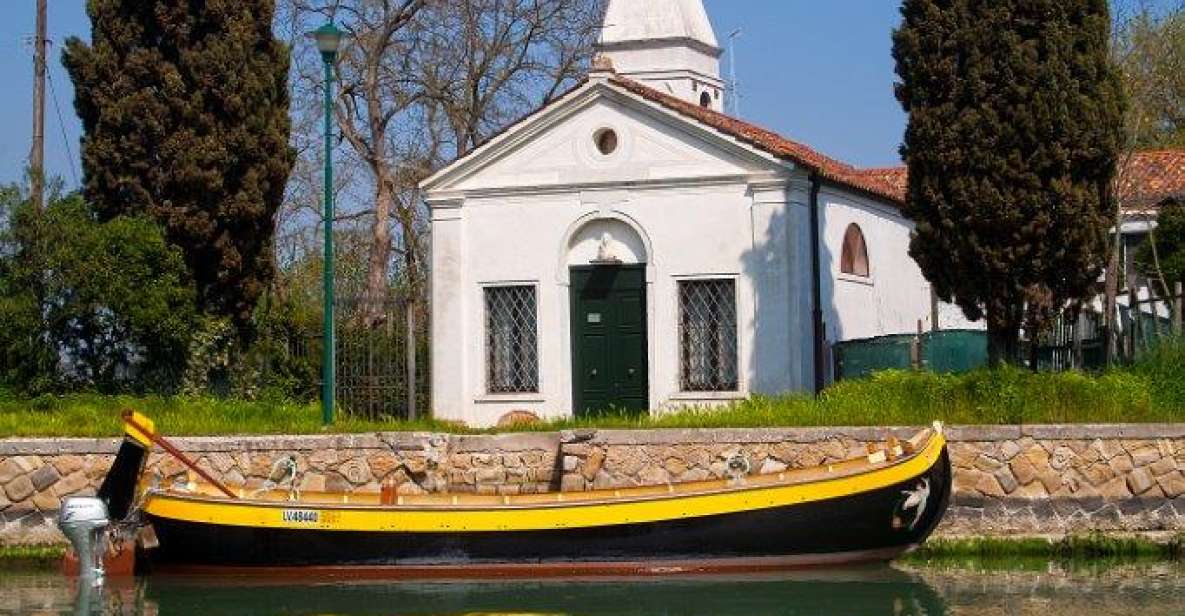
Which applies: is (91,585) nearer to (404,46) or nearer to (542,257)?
(542,257)

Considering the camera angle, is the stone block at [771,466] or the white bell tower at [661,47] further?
the white bell tower at [661,47]

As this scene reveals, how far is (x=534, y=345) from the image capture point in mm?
27797

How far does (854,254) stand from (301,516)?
11.5 m

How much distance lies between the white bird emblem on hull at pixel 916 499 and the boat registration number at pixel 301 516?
6.10m

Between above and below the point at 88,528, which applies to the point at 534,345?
above

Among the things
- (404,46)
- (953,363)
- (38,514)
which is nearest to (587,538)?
(38,514)

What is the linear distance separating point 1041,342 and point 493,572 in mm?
8935

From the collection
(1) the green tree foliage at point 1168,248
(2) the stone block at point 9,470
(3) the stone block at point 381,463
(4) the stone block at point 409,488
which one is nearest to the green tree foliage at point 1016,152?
(4) the stone block at point 409,488

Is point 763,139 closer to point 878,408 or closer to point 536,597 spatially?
point 878,408

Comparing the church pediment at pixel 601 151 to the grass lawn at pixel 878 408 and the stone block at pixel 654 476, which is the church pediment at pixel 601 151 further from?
the stone block at pixel 654 476

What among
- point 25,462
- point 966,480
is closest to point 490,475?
point 25,462

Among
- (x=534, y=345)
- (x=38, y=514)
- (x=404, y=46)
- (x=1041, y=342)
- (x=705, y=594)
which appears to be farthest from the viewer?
(x=404, y=46)

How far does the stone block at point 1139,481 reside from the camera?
2167cm

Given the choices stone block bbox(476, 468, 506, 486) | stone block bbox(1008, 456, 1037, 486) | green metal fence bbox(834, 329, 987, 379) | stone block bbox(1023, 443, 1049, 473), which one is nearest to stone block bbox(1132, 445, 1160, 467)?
stone block bbox(1023, 443, 1049, 473)
